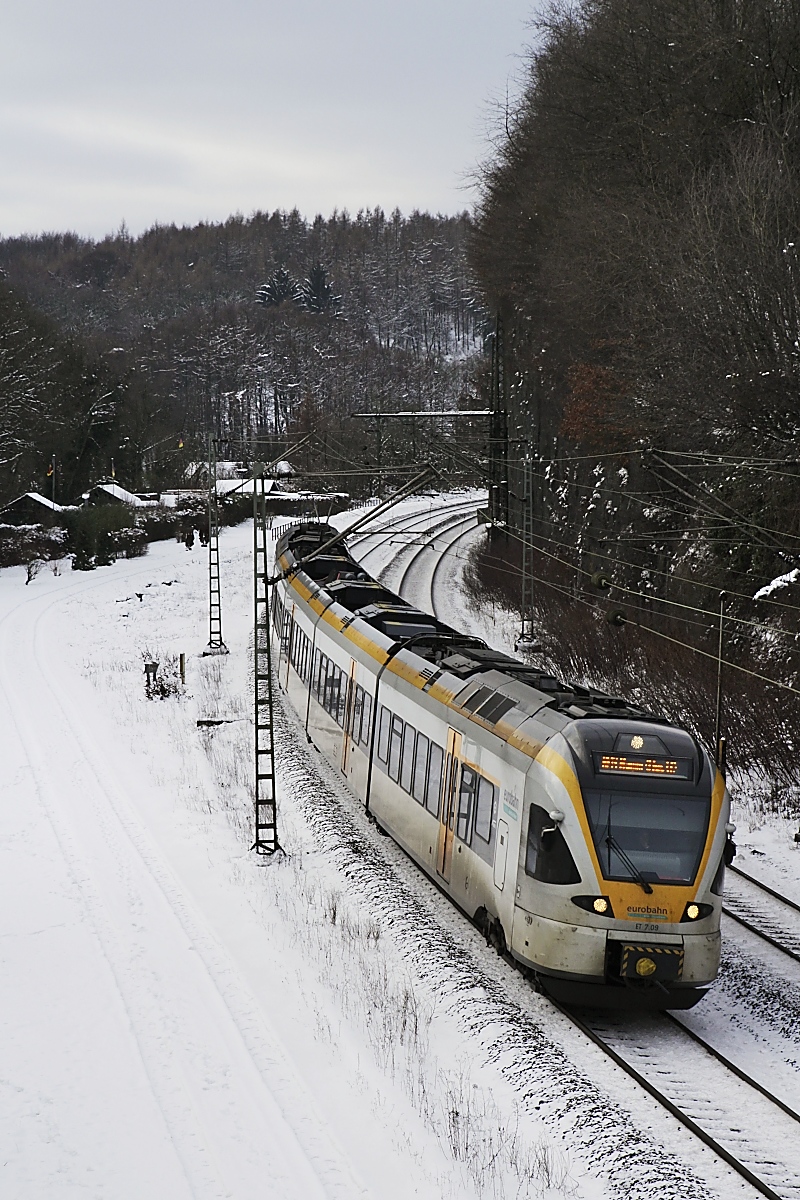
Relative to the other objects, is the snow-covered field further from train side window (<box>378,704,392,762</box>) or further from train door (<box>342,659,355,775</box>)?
train side window (<box>378,704,392,762</box>)

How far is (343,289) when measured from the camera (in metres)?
195

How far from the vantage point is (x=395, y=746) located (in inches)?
644

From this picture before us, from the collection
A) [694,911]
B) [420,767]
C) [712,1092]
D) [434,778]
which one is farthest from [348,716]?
[712,1092]

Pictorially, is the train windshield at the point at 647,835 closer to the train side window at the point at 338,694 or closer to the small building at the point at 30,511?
the train side window at the point at 338,694

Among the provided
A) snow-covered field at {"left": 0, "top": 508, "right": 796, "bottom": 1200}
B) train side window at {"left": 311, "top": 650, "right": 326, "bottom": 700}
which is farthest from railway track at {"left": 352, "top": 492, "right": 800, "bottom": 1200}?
train side window at {"left": 311, "top": 650, "right": 326, "bottom": 700}

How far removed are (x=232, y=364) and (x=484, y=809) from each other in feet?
466

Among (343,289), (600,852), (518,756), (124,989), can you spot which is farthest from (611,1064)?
(343,289)

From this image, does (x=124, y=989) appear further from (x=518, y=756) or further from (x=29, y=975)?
(x=518, y=756)

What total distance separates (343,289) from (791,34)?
172425 millimetres

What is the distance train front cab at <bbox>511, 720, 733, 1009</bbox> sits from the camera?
11.1m

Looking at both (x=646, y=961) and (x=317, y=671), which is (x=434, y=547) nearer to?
(x=317, y=671)

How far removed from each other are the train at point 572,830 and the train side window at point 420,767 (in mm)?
25

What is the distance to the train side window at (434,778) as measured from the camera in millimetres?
14430

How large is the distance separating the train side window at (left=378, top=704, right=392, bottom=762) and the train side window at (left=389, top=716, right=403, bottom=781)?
0.17 metres
